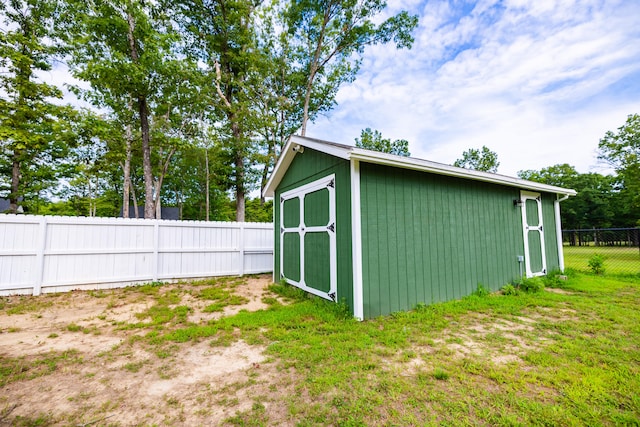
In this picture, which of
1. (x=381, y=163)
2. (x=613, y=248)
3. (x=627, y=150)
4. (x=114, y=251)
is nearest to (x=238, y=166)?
(x=114, y=251)

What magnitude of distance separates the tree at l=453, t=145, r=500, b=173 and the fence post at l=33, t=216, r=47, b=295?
2943 centimetres

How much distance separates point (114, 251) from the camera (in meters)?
5.68

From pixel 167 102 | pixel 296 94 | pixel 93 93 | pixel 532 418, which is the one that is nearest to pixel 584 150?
pixel 296 94

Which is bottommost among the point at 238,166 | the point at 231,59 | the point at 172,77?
the point at 238,166

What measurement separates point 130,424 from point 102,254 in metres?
5.32

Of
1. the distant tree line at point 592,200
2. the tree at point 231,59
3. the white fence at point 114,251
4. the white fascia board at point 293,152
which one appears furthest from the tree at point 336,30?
the distant tree line at point 592,200

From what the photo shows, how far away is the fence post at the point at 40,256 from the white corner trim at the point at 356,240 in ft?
20.1

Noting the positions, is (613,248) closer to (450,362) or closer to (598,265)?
(598,265)

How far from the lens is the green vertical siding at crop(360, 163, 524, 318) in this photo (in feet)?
12.1

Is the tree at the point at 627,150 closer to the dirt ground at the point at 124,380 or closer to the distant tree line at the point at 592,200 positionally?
the distant tree line at the point at 592,200

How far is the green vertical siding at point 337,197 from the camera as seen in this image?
12.1ft

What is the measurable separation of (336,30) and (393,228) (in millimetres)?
11653

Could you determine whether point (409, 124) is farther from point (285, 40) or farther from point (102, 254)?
point (102, 254)

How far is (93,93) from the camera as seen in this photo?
9523mm
